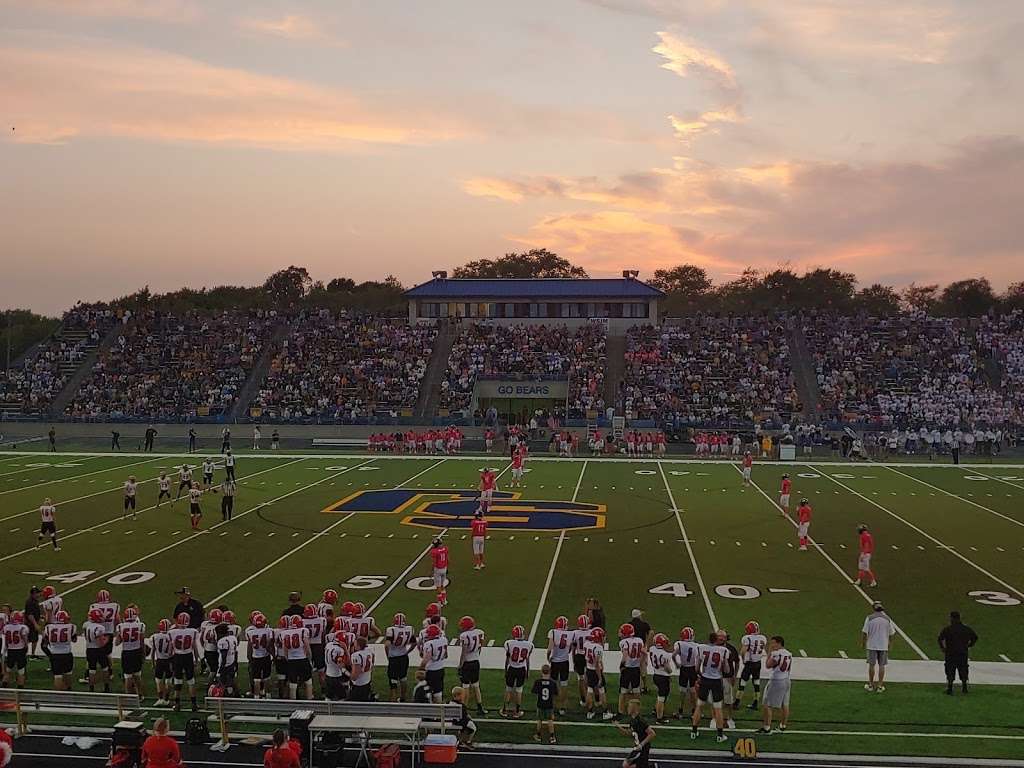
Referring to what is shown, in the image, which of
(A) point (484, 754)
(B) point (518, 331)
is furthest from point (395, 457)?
(A) point (484, 754)

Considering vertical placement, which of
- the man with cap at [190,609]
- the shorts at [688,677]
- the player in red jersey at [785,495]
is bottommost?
the shorts at [688,677]

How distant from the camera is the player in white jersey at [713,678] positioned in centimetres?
1172

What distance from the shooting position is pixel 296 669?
12.6 metres

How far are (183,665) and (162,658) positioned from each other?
0.95 ft

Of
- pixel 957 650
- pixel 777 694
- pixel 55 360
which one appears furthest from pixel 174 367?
pixel 957 650

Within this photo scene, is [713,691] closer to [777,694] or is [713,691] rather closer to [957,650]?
[777,694]

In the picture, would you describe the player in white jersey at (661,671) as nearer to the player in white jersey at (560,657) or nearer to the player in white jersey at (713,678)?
the player in white jersey at (713,678)

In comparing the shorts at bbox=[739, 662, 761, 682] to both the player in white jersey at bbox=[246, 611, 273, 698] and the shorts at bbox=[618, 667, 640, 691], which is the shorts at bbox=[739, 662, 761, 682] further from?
the player in white jersey at bbox=[246, 611, 273, 698]

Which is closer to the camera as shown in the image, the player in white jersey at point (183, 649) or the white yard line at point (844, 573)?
the player in white jersey at point (183, 649)

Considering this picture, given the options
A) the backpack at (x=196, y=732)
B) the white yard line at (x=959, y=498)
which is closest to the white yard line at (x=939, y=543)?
the white yard line at (x=959, y=498)

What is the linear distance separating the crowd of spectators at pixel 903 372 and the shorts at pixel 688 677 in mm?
37646

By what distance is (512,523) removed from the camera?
2606 centimetres

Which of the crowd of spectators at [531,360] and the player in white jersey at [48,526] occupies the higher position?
the crowd of spectators at [531,360]

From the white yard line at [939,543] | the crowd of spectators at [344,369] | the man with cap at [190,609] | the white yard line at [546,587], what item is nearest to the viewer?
the man with cap at [190,609]
